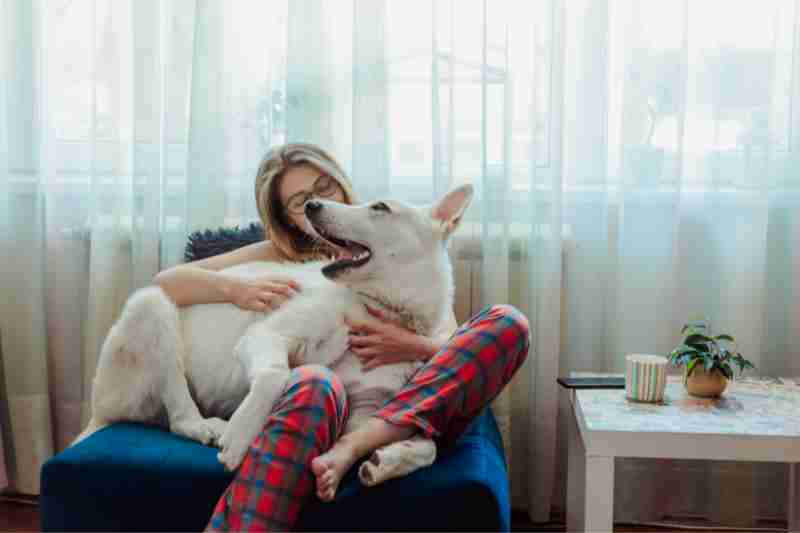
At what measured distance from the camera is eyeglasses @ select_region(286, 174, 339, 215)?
1.99 meters

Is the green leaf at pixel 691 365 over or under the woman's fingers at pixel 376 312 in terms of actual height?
under

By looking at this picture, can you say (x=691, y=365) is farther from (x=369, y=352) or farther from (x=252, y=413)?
(x=252, y=413)

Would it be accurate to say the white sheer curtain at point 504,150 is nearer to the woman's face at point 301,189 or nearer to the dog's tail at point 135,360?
the woman's face at point 301,189

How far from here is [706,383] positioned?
1979 millimetres

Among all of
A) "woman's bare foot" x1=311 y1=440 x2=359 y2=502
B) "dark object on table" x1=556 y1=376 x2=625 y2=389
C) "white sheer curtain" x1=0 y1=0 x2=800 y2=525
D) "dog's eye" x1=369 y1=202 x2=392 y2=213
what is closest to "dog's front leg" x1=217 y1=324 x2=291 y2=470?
"woman's bare foot" x1=311 y1=440 x2=359 y2=502

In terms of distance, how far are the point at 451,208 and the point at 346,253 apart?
24 centimetres

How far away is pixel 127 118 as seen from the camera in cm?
245

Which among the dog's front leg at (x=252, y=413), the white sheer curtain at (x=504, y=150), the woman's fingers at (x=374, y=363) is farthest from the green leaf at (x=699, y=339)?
the dog's front leg at (x=252, y=413)

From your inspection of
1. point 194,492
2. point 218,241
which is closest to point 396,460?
point 194,492

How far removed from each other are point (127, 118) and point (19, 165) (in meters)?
0.35

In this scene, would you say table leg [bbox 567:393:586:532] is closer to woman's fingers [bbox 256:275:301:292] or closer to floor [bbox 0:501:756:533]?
floor [bbox 0:501:756:533]

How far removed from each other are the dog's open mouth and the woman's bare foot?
384mm

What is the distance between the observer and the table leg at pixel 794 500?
2.14 metres

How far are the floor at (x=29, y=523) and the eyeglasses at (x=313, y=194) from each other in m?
1.09
